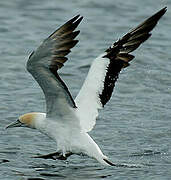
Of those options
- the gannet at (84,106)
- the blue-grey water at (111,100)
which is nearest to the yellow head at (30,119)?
the gannet at (84,106)

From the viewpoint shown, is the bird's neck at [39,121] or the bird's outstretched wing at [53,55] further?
the bird's neck at [39,121]

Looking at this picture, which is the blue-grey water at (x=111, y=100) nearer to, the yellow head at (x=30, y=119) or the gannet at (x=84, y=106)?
the gannet at (x=84, y=106)

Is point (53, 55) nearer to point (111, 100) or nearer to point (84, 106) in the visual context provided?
point (84, 106)

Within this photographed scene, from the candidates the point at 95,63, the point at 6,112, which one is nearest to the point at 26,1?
the point at 6,112

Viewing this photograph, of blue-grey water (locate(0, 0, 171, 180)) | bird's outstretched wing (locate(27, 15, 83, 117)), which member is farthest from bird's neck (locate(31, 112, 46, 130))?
bird's outstretched wing (locate(27, 15, 83, 117))

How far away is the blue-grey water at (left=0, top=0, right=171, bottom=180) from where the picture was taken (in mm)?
10695

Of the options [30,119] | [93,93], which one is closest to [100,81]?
[93,93]

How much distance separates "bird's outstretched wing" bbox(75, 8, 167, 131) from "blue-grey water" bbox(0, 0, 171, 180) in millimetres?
831

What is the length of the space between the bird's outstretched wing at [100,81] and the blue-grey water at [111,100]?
0.83m

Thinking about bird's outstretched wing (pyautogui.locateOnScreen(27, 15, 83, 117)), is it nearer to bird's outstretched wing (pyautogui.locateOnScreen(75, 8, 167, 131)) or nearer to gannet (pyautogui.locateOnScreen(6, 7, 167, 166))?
gannet (pyautogui.locateOnScreen(6, 7, 167, 166))

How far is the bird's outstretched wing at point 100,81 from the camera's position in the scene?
10.8m

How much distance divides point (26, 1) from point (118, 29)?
3824mm

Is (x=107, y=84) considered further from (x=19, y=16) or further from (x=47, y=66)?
(x=19, y=16)

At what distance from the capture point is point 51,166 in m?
10.7
